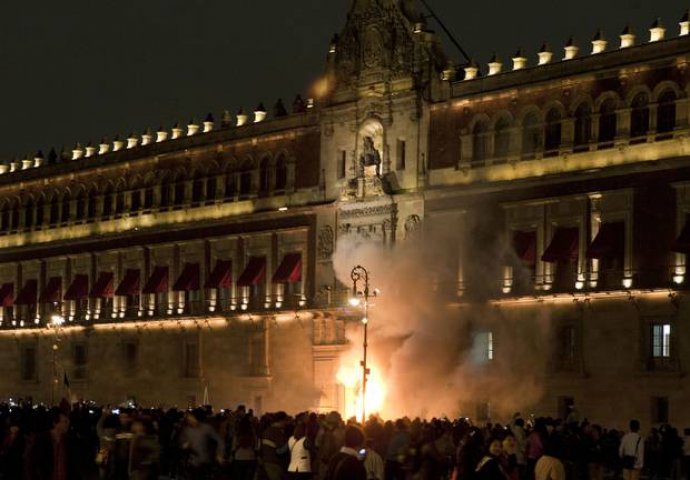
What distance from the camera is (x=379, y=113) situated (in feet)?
195

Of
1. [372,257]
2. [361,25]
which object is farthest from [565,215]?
[361,25]

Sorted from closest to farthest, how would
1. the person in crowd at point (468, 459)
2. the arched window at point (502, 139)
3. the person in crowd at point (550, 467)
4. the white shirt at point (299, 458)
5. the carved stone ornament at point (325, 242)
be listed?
the person in crowd at point (550, 467) < the person in crowd at point (468, 459) < the white shirt at point (299, 458) < the arched window at point (502, 139) < the carved stone ornament at point (325, 242)

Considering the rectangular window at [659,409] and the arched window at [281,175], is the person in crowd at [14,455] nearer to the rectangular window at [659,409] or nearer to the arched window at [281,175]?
the rectangular window at [659,409]

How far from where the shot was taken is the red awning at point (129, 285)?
231 ft

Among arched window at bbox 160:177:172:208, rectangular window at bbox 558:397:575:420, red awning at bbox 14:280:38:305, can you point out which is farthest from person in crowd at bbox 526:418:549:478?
red awning at bbox 14:280:38:305

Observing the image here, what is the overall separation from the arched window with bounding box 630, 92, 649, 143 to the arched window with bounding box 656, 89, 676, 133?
0.50m

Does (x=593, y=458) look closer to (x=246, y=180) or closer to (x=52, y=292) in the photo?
(x=246, y=180)

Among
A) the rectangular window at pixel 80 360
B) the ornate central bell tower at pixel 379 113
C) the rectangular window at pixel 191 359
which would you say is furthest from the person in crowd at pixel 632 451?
the rectangular window at pixel 80 360

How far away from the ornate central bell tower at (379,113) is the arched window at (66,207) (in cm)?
2048

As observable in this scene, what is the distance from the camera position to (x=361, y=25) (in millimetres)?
60500

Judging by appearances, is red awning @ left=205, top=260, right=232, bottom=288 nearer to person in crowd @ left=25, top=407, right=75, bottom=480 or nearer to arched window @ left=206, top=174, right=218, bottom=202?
arched window @ left=206, top=174, right=218, bottom=202

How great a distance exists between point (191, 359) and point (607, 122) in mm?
23884

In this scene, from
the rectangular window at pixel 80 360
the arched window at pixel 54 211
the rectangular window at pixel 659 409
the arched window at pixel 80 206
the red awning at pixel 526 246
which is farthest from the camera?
the arched window at pixel 54 211

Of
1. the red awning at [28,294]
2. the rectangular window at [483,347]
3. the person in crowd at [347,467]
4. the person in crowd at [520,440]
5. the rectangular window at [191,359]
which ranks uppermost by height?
the red awning at [28,294]
